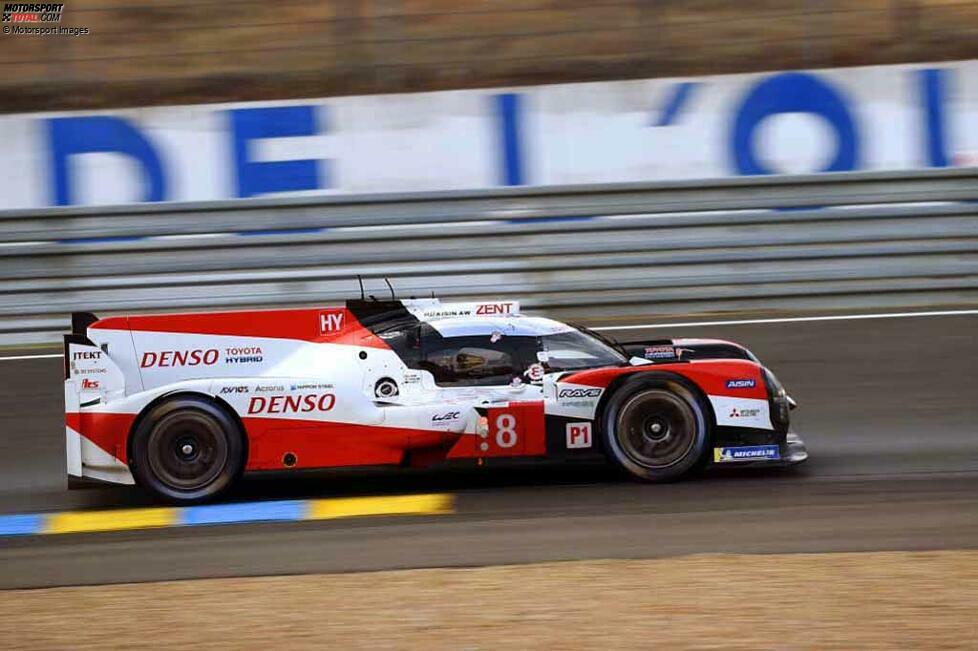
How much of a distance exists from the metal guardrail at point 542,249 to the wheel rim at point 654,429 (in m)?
4.28

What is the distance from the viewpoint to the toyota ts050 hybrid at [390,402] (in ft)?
26.7

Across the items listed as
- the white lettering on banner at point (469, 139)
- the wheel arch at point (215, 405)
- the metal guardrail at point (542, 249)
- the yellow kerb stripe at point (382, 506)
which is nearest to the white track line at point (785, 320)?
the metal guardrail at point (542, 249)

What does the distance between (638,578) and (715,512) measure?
139 cm

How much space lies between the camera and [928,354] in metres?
11.1

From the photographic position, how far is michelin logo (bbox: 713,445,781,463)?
8.09 meters

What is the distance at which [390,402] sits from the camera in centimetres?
823

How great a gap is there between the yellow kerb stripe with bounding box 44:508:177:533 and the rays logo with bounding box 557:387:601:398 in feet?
8.13

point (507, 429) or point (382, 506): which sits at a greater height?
point (507, 429)

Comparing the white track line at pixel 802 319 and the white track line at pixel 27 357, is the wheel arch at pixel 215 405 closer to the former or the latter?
the white track line at pixel 27 357

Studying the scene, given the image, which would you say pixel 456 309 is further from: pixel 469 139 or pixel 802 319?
pixel 469 139

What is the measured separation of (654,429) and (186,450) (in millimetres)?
2929

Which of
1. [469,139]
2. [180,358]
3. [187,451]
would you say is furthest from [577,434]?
[469,139]

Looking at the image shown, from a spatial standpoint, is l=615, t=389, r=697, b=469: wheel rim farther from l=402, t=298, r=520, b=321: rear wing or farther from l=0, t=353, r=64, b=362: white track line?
l=0, t=353, r=64, b=362: white track line

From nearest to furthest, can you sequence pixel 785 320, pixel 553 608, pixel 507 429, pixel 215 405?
pixel 553 608 → pixel 507 429 → pixel 215 405 → pixel 785 320
